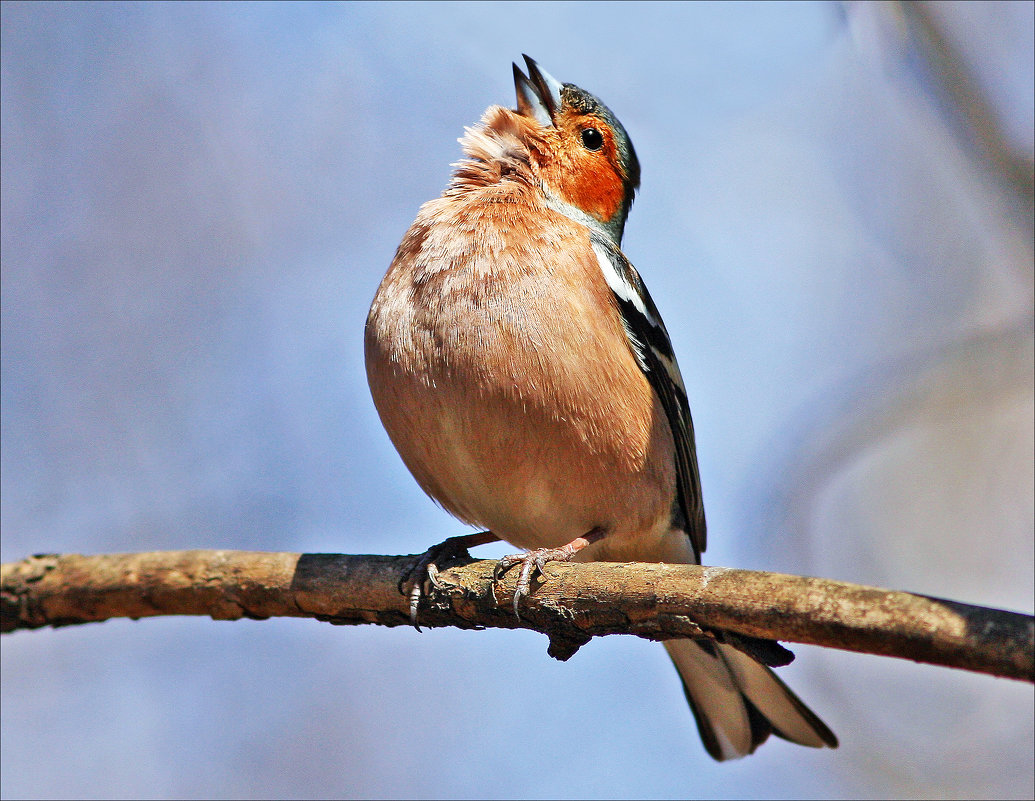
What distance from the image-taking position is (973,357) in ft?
23.8

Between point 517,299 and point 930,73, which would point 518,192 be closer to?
point 517,299

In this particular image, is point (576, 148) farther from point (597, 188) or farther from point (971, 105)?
point (971, 105)

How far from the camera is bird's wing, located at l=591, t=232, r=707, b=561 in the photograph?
5016mm

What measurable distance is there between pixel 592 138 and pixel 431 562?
3028 millimetres

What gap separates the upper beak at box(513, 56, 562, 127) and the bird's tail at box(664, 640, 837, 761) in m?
3.45

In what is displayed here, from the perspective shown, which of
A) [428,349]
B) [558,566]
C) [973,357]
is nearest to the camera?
[558,566]

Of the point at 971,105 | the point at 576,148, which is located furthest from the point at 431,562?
the point at 971,105

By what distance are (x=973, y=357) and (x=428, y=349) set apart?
201 inches

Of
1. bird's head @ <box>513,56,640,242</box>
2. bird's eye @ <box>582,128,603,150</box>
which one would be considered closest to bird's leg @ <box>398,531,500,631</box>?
bird's head @ <box>513,56,640,242</box>

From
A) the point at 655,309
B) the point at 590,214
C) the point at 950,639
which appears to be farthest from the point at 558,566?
the point at 590,214

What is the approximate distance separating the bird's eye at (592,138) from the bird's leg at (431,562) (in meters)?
2.64

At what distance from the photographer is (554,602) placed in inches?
151

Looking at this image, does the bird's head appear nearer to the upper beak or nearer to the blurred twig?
the upper beak

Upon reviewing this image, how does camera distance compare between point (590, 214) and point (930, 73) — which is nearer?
point (590, 214)
